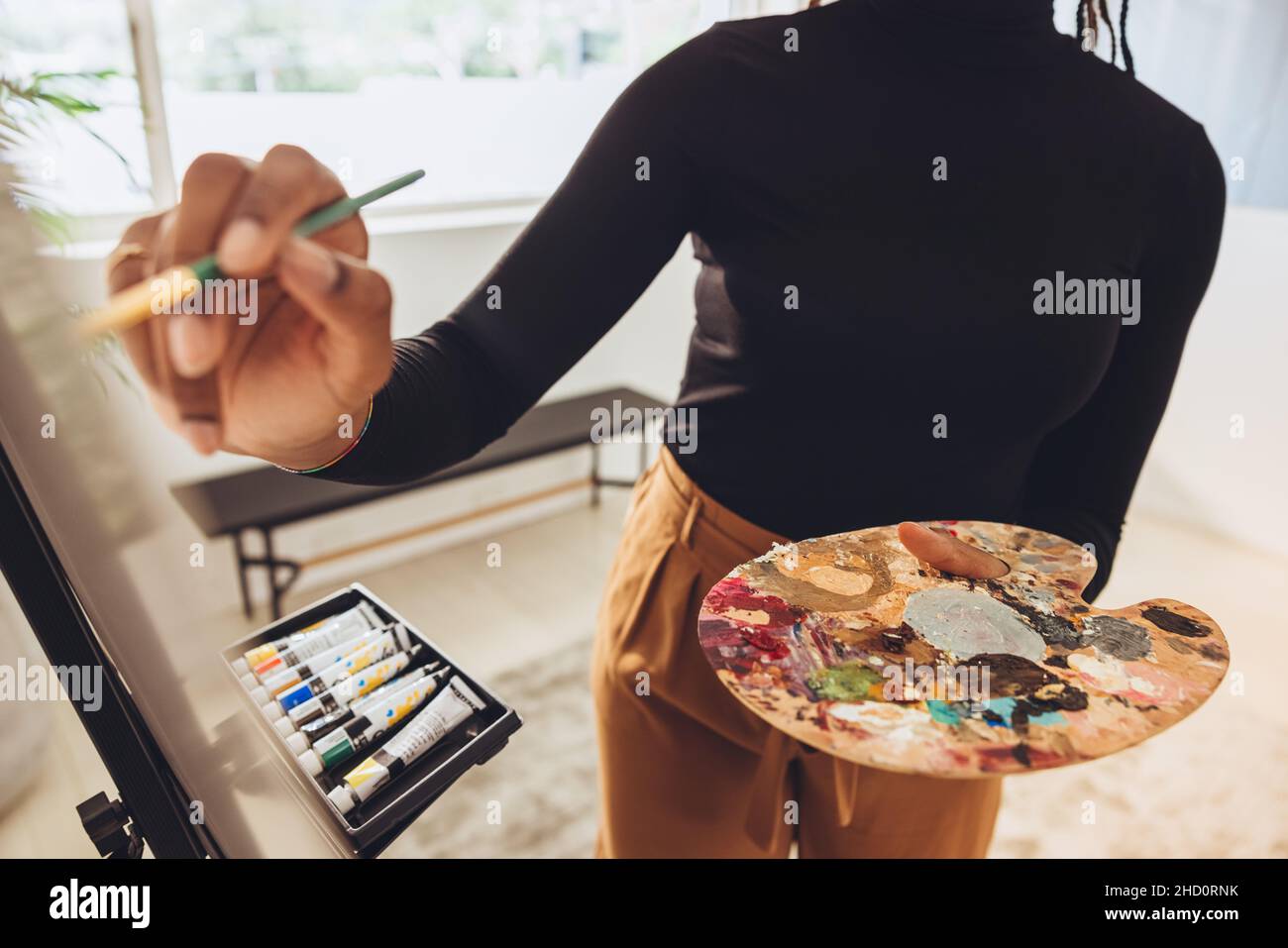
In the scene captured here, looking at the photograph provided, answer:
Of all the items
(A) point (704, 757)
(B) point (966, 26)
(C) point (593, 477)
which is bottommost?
(C) point (593, 477)

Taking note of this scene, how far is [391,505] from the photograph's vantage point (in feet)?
7.39

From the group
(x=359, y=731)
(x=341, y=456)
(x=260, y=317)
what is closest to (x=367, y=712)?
(x=359, y=731)

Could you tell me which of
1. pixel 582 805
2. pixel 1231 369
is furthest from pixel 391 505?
pixel 1231 369

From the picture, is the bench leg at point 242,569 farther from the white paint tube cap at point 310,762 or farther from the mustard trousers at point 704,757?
the white paint tube cap at point 310,762

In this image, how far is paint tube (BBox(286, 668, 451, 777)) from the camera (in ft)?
1.52

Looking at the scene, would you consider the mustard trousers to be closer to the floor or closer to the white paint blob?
the white paint blob

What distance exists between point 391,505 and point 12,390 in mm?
1995

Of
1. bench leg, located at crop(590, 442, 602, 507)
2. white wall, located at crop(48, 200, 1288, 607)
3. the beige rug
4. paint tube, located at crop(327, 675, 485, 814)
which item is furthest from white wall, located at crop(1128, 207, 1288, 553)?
paint tube, located at crop(327, 675, 485, 814)

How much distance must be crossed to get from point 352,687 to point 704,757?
1.06 feet

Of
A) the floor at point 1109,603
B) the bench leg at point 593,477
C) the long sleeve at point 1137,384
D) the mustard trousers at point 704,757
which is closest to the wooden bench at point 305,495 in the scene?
the floor at point 1109,603

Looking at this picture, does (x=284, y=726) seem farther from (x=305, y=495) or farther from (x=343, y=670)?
(x=305, y=495)

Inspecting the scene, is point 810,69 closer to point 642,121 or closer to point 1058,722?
point 642,121

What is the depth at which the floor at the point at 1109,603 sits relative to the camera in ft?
5.10

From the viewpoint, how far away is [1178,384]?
8.75 ft
